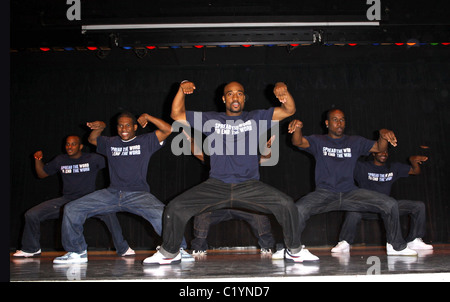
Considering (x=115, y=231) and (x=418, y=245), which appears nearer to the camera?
(x=115, y=231)

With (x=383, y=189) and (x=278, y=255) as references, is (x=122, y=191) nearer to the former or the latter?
(x=278, y=255)

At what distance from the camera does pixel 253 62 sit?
7246mm

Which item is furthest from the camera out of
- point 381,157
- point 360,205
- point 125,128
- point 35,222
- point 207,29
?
point 381,157

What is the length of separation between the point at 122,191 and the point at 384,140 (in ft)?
9.45

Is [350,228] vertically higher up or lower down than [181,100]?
lower down

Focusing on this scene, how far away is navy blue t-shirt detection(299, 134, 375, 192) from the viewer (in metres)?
4.36

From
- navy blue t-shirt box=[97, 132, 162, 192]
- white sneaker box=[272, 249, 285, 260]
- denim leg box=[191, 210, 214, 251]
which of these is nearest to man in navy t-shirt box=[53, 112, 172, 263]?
navy blue t-shirt box=[97, 132, 162, 192]

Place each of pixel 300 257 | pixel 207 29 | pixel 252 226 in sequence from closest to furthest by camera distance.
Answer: pixel 300 257 < pixel 252 226 < pixel 207 29

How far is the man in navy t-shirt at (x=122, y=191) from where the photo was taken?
4.01 m

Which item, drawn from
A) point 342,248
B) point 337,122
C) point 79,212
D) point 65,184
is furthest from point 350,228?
point 65,184

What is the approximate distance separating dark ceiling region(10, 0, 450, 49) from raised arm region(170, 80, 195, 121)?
2377 millimetres

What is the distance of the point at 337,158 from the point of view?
450 cm

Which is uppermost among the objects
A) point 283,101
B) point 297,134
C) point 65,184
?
point 283,101

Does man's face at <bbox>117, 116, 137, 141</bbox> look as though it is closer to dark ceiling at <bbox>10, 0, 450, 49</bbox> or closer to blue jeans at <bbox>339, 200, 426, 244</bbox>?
dark ceiling at <bbox>10, 0, 450, 49</bbox>
